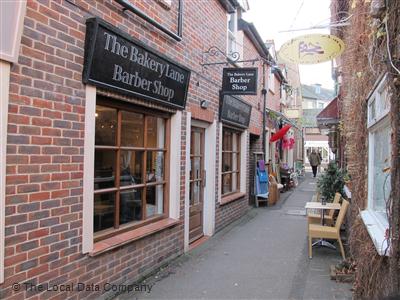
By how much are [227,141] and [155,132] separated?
3771mm

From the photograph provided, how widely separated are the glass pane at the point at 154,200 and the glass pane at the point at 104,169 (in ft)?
3.12

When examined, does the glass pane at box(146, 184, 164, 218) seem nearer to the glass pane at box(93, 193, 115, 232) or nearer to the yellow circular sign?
the glass pane at box(93, 193, 115, 232)

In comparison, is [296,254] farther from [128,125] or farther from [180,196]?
[128,125]

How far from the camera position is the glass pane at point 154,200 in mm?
5762

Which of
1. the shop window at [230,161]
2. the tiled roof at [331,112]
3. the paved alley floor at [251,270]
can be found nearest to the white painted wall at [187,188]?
the paved alley floor at [251,270]

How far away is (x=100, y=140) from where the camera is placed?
15.1 feet

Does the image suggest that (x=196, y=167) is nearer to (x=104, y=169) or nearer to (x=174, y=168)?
(x=174, y=168)

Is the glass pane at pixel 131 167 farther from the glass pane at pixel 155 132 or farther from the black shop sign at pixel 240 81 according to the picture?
the black shop sign at pixel 240 81

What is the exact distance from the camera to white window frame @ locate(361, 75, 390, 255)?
3.43 metres

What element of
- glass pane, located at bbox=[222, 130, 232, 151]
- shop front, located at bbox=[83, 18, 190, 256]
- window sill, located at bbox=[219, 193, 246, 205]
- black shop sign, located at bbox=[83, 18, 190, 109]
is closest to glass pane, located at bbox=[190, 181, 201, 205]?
window sill, located at bbox=[219, 193, 246, 205]

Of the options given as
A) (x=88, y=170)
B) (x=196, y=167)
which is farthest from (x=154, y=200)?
(x=88, y=170)

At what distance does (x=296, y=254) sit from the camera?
6824 mm

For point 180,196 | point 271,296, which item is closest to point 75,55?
point 180,196

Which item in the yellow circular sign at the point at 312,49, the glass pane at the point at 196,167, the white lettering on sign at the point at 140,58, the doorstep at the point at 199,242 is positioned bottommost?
the doorstep at the point at 199,242
